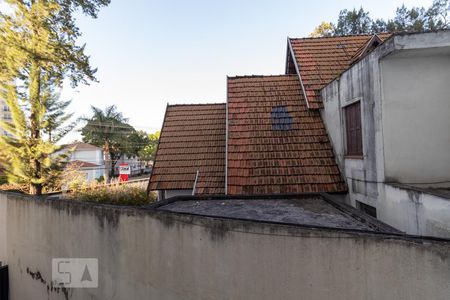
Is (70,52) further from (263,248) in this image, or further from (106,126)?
(106,126)

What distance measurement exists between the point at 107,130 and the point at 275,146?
1185 inches

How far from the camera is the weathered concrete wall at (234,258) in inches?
84.3

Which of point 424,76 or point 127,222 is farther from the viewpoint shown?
point 424,76

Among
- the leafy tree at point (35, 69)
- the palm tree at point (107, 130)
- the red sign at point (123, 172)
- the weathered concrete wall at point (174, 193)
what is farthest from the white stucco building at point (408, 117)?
the palm tree at point (107, 130)

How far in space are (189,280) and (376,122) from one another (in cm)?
458

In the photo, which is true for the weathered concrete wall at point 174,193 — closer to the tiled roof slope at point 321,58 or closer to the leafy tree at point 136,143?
the tiled roof slope at point 321,58

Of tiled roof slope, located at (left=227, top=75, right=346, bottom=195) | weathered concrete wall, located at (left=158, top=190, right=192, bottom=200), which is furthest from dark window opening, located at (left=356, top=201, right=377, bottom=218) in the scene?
weathered concrete wall, located at (left=158, top=190, right=192, bottom=200)

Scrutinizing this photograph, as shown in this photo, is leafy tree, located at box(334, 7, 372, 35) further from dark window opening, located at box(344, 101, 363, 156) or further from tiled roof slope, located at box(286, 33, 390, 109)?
dark window opening, located at box(344, 101, 363, 156)

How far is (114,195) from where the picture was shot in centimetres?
1079

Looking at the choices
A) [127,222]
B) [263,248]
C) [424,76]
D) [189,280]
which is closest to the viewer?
[263,248]

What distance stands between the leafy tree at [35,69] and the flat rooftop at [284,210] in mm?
9790

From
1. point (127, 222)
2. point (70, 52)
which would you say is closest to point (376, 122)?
point (127, 222)

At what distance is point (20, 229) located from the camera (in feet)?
21.3

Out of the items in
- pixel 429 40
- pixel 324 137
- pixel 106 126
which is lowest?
pixel 324 137
